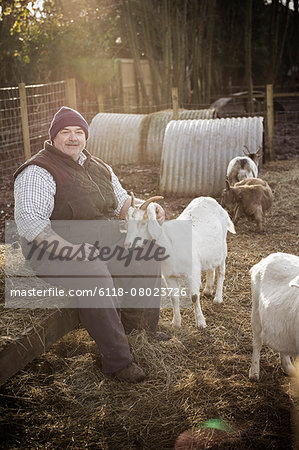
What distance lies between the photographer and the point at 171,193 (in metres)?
9.45

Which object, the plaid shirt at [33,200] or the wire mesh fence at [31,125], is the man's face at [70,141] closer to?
the plaid shirt at [33,200]

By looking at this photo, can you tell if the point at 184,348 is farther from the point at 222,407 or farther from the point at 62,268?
the point at 62,268

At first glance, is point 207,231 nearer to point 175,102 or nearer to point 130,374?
point 130,374

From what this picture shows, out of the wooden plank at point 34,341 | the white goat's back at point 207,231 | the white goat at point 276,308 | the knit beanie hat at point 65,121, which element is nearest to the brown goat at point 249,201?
the white goat's back at point 207,231

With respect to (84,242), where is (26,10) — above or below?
above

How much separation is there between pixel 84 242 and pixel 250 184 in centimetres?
471

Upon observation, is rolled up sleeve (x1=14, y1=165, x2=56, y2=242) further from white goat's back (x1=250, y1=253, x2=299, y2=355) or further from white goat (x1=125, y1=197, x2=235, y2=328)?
white goat's back (x1=250, y1=253, x2=299, y2=355)

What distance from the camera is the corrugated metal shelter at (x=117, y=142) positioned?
40.9 feet

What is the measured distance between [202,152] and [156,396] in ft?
21.5

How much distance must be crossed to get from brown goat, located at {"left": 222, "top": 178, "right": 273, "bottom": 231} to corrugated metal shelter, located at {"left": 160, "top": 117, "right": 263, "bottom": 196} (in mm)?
1646

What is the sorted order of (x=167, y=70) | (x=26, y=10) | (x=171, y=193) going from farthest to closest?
(x=167, y=70) → (x=26, y=10) → (x=171, y=193)

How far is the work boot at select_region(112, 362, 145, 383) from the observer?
3.69 m

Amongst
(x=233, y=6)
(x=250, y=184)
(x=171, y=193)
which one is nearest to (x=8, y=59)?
(x=171, y=193)

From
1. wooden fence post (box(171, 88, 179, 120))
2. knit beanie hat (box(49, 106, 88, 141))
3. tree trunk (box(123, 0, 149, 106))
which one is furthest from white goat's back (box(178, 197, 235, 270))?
tree trunk (box(123, 0, 149, 106))
